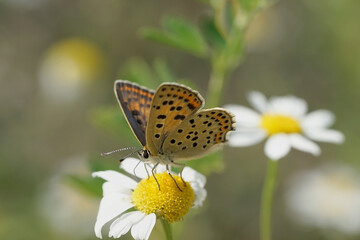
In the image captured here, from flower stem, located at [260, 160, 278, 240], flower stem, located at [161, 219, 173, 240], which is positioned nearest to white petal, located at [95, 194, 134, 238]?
flower stem, located at [161, 219, 173, 240]

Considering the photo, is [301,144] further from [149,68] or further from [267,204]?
[149,68]

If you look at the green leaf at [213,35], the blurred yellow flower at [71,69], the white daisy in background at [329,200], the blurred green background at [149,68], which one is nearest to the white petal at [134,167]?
the green leaf at [213,35]

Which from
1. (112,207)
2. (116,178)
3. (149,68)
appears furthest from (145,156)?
(149,68)

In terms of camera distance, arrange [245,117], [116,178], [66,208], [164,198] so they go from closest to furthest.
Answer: [164,198] → [116,178] → [245,117] → [66,208]

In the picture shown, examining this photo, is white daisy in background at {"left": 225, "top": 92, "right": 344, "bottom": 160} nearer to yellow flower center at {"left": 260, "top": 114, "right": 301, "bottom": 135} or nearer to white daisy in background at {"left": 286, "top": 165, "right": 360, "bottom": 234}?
yellow flower center at {"left": 260, "top": 114, "right": 301, "bottom": 135}

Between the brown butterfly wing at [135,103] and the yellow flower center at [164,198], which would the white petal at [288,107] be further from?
the yellow flower center at [164,198]

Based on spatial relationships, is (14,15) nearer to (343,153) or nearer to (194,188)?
(343,153)
